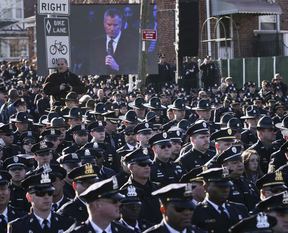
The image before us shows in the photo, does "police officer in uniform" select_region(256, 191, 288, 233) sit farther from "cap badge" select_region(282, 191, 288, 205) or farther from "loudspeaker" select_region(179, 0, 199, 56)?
"loudspeaker" select_region(179, 0, 199, 56)

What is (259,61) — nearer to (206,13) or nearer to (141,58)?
(206,13)

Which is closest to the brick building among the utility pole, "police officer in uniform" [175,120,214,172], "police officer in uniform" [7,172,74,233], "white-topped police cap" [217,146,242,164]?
the utility pole

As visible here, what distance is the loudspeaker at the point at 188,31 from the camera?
3131 cm

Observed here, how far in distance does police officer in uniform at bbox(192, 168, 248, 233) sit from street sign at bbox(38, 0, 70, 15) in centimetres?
926

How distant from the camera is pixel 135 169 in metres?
10.1

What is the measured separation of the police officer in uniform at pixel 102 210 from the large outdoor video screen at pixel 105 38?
2134cm

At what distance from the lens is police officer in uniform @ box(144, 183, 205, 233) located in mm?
7230

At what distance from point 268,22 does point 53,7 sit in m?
23.0

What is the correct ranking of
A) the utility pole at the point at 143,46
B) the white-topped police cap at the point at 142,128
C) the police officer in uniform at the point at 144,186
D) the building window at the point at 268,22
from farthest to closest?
the building window at the point at 268,22, the utility pole at the point at 143,46, the white-topped police cap at the point at 142,128, the police officer in uniform at the point at 144,186

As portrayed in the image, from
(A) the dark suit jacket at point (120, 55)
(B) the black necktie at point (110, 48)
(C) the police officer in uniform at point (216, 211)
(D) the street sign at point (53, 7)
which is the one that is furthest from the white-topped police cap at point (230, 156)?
(B) the black necktie at point (110, 48)

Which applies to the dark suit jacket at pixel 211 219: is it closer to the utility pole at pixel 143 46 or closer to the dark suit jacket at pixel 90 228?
the dark suit jacket at pixel 90 228

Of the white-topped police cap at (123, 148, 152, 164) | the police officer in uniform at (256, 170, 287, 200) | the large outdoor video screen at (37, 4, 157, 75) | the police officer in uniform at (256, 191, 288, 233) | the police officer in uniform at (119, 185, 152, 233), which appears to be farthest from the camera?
the large outdoor video screen at (37, 4, 157, 75)

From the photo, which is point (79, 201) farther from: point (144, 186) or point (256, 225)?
point (256, 225)

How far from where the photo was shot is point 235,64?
34.5m
